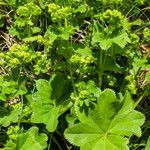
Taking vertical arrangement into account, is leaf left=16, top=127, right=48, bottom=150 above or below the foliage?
below

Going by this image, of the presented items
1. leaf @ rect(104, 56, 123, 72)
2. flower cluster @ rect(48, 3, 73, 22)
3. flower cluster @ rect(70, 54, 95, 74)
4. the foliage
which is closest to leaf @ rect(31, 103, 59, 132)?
the foliage

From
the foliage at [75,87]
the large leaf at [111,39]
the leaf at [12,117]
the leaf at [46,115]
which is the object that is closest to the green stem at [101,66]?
the foliage at [75,87]

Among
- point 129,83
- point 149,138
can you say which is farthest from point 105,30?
point 149,138

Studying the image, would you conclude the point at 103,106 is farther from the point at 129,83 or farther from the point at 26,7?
the point at 26,7

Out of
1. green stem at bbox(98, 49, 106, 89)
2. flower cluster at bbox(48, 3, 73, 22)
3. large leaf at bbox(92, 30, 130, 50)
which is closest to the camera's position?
flower cluster at bbox(48, 3, 73, 22)

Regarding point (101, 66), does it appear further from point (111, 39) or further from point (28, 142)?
point (28, 142)

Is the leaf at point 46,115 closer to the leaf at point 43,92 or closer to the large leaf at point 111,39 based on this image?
the leaf at point 43,92

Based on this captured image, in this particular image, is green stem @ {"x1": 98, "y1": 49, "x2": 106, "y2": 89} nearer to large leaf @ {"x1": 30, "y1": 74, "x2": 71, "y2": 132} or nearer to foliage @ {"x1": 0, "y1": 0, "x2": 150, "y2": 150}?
foliage @ {"x1": 0, "y1": 0, "x2": 150, "y2": 150}
